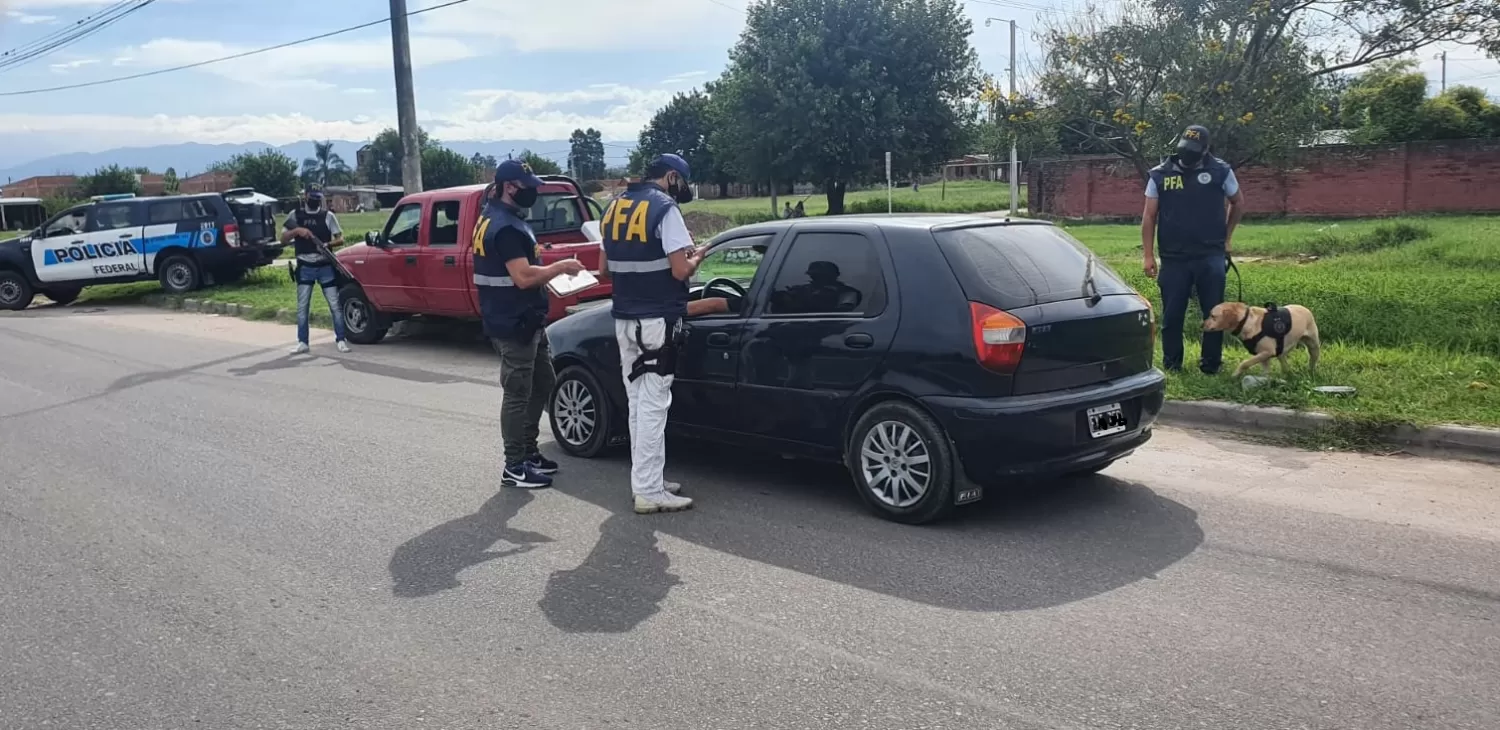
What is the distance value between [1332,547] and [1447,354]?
4340 millimetres

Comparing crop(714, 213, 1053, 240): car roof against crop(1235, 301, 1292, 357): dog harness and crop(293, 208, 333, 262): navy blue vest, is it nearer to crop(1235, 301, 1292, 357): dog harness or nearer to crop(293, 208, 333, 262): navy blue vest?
crop(1235, 301, 1292, 357): dog harness

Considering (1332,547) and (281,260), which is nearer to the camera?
(1332,547)

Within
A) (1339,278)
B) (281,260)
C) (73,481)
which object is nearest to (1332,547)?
(73,481)

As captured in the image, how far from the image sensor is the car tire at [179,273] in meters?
19.8

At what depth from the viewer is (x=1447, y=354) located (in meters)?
8.36

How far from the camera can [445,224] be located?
12.1 meters

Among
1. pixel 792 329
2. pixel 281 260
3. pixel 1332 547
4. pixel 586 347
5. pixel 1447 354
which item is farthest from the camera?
pixel 281 260

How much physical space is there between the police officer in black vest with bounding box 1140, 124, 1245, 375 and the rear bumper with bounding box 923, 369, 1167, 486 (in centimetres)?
337

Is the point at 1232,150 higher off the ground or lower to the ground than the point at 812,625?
higher

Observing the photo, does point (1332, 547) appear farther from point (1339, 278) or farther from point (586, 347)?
point (1339, 278)

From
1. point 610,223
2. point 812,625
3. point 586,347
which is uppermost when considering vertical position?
point 610,223

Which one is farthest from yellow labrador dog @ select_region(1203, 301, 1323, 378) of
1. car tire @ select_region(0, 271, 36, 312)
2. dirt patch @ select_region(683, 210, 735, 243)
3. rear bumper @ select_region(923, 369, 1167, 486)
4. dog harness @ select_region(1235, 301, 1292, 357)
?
dirt patch @ select_region(683, 210, 735, 243)

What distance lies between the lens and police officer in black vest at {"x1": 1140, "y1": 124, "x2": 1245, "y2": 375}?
8.12 meters

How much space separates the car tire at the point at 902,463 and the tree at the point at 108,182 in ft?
254
